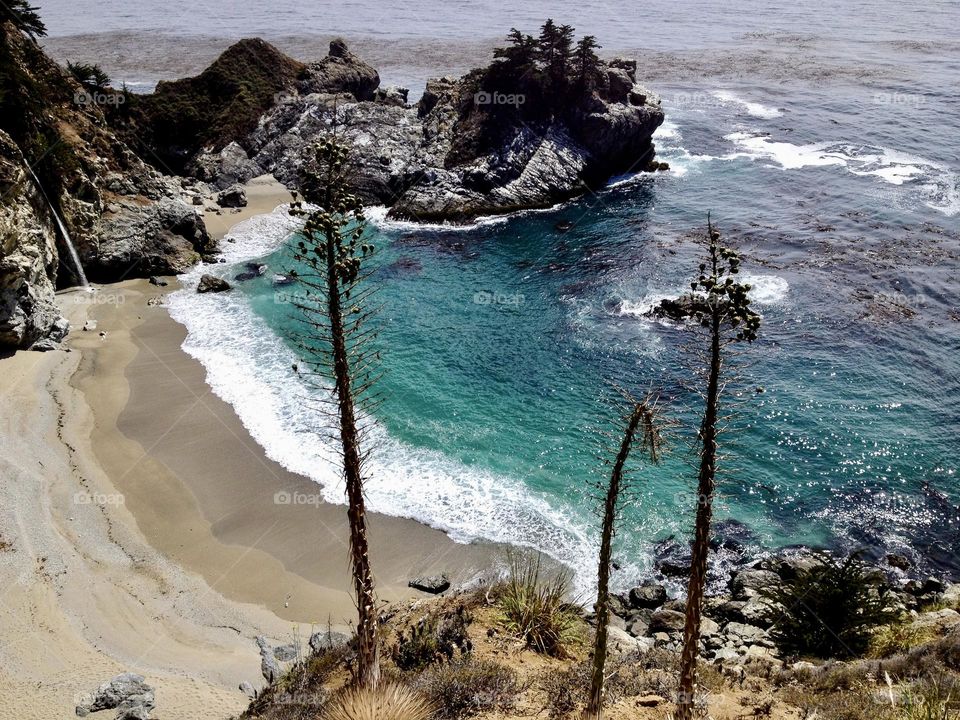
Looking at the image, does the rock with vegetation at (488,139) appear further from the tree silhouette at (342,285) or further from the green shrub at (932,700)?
the green shrub at (932,700)

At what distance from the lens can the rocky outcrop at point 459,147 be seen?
50.5 meters

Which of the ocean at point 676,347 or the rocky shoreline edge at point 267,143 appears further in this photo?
the rocky shoreline edge at point 267,143

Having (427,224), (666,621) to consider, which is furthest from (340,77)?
(666,621)

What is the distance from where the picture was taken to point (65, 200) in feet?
120

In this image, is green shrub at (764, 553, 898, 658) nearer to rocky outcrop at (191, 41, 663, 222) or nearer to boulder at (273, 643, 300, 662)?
boulder at (273, 643, 300, 662)

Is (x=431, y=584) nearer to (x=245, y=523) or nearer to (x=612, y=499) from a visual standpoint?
(x=245, y=523)

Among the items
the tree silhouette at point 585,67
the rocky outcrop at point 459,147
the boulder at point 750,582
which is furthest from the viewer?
the tree silhouette at point 585,67

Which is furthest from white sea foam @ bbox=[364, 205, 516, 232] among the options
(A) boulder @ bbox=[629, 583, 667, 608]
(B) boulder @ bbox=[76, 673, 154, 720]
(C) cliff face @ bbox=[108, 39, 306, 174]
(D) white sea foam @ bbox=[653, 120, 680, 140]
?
(B) boulder @ bbox=[76, 673, 154, 720]

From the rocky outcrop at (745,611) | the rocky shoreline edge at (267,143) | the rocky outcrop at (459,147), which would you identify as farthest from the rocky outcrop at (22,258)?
the rocky outcrop at (745,611)

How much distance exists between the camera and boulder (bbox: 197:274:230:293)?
38.4 metres

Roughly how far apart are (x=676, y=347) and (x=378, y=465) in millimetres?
11318

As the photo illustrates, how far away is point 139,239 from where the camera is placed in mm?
39344

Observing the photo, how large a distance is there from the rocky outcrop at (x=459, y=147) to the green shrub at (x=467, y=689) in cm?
3777

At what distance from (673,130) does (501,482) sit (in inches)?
1973
